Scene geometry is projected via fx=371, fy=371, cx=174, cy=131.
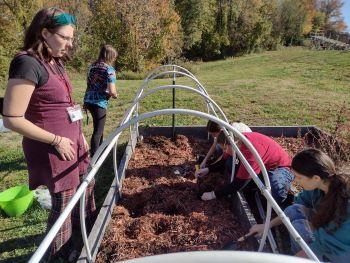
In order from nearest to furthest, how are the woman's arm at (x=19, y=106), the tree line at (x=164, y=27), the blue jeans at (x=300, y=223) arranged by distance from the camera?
the woman's arm at (x=19, y=106) → the blue jeans at (x=300, y=223) → the tree line at (x=164, y=27)

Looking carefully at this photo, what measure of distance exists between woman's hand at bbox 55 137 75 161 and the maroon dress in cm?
4

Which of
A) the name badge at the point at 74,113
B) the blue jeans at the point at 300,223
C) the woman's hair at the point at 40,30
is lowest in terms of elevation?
the blue jeans at the point at 300,223

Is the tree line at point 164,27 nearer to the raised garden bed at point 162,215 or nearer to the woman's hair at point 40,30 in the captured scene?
the raised garden bed at point 162,215

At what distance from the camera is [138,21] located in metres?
21.3

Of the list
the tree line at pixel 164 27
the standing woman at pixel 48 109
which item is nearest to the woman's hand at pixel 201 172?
the standing woman at pixel 48 109

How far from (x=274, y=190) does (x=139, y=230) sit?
1260 mm

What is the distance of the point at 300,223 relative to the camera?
8.79 feet

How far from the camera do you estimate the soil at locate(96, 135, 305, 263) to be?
2.78m

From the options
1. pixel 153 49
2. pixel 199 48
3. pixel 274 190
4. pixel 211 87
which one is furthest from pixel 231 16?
pixel 274 190

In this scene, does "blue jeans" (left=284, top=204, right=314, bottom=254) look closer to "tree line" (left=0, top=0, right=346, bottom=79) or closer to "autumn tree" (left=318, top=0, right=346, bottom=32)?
"tree line" (left=0, top=0, right=346, bottom=79)

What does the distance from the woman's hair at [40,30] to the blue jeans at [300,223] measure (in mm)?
2039

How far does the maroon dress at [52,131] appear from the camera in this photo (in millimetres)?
2225

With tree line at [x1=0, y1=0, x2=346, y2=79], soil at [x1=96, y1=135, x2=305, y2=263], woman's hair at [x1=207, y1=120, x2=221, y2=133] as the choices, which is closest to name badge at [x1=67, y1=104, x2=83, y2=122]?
soil at [x1=96, y1=135, x2=305, y2=263]

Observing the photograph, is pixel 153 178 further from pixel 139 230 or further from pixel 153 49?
Answer: pixel 153 49
